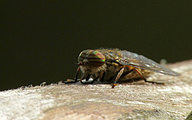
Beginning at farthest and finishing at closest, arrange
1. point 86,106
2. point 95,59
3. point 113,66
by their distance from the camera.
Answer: point 113,66, point 95,59, point 86,106

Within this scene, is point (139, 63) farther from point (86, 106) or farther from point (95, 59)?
point (86, 106)

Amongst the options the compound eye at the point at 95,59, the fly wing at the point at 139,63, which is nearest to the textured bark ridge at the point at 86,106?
the compound eye at the point at 95,59

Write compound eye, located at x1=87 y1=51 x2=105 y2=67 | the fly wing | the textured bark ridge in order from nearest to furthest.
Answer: the textured bark ridge → compound eye, located at x1=87 y1=51 x2=105 y2=67 → the fly wing

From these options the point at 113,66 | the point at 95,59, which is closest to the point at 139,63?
the point at 113,66

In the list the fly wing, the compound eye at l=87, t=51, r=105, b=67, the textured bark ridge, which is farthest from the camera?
the fly wing

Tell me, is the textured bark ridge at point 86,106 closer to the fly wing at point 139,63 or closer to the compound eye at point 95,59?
the compound eye at point 95,59

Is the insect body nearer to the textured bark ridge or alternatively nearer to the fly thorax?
the fly thorax

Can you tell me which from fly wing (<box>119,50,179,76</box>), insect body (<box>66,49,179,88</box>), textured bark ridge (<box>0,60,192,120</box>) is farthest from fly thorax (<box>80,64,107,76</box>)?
textured bark ridge (<box>0,60,192,120</box>)

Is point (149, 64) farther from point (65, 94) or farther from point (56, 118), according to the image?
point (56, 118)

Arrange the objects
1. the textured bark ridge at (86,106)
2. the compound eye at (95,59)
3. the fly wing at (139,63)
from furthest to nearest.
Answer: the fly wing at (139,63)
the compound eye at (95,59)
the textured bark ridge at (86,106)
